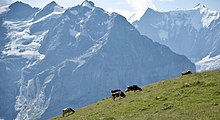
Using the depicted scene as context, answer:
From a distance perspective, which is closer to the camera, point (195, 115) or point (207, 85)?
point (195, 115)

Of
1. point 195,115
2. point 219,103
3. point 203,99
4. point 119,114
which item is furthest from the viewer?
point 119,114

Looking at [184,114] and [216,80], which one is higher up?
[216,80]

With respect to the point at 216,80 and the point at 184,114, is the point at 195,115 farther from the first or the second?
the point at 216,80

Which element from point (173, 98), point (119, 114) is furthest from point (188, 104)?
point (119, 114)

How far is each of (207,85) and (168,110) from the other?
8.46m

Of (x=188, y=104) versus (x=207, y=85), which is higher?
(x=207, y=85)

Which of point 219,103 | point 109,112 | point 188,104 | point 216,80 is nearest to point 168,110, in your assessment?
point 188,104

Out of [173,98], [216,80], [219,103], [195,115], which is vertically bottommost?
[195,115]

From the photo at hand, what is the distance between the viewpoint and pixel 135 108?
39219mm

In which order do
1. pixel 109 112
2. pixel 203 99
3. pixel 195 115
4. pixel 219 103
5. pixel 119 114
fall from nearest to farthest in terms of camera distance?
1. pixel 195 115
2. pixel 219 103
3. pixel 203 99
4. pixel 119 114
5. pixel 109 112

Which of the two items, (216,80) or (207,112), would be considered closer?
(207,112)

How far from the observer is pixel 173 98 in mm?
39219

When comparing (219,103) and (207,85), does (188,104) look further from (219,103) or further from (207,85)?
(207,85)

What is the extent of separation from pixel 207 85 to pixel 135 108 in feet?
27.5
